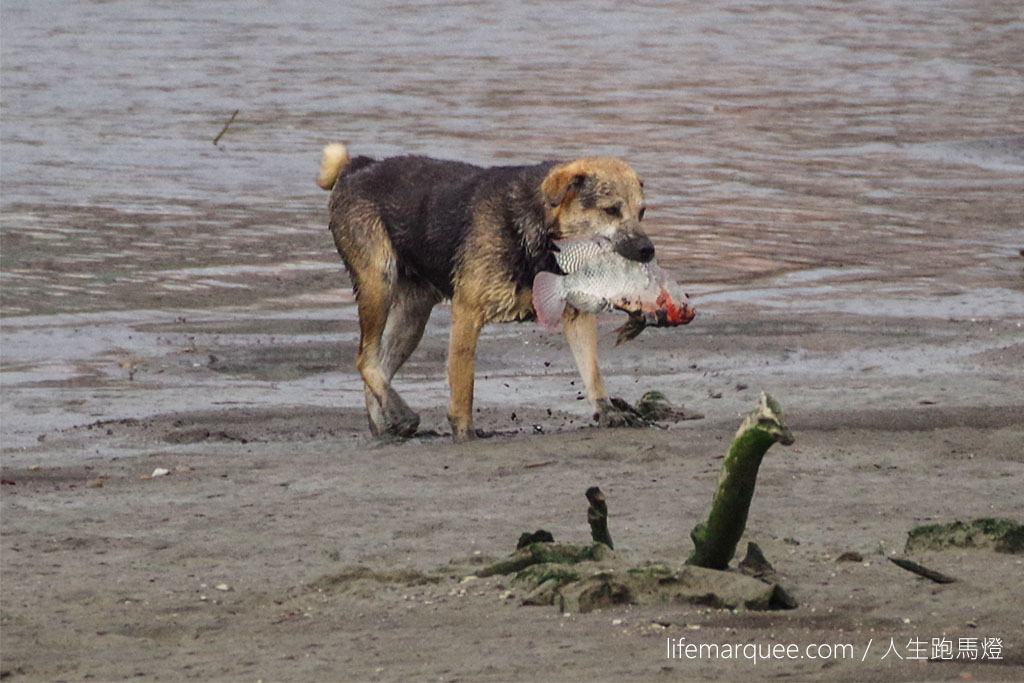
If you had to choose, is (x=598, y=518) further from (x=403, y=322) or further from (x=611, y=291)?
(x=403, y=322)

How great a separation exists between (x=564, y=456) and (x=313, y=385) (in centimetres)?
282

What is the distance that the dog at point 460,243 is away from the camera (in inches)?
332

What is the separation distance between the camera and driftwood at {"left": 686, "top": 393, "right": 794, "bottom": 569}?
4.97m

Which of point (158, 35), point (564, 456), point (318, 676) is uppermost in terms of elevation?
point (318, 676)

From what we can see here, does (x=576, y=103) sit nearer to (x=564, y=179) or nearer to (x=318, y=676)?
(x=564, y=179)

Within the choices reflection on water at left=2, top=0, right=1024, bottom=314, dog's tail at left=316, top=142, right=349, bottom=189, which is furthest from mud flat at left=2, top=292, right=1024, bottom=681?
reflection on water at left=2, top=0, right=1024, bottom=314

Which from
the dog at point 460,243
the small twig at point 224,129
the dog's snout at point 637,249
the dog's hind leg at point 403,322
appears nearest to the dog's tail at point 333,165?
the dog at point 460,243

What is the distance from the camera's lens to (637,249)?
8164mm

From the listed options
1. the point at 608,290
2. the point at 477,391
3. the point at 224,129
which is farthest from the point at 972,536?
the point at 224,129

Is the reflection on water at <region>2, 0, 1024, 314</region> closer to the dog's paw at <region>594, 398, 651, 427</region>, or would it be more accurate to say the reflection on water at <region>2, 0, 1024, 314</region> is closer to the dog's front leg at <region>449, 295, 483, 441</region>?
the dog's front leg at <region>449, 295, 483, 441</region>

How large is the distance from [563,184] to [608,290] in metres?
0.60

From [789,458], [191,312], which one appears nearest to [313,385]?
[191,312]

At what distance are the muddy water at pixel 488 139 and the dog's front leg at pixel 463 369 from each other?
1680mm

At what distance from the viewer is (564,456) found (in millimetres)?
7938
